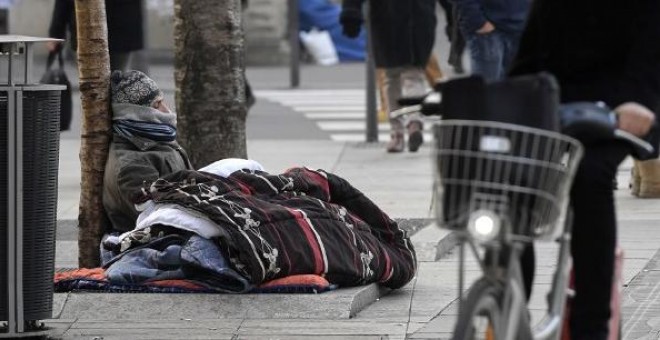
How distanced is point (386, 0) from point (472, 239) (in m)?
8.42

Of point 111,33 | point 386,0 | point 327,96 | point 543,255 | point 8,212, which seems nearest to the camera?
point 8,212

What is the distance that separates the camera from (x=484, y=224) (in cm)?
387

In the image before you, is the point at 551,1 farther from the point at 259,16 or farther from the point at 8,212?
the point at 259,16

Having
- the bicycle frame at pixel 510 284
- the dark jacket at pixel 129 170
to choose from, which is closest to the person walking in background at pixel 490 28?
the dark jacket at pixel 129 170

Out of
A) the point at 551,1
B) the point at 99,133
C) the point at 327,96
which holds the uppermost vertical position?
the point at 551,1

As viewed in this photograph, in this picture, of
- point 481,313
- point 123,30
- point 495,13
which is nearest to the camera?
point 481,313

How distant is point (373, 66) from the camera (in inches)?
506

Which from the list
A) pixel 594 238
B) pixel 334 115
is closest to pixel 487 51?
pixel 334 115

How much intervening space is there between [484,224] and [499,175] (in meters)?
0.12

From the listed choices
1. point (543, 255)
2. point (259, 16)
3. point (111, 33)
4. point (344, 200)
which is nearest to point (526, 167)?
point (344, 200)

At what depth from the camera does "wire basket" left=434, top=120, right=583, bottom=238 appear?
152 inches

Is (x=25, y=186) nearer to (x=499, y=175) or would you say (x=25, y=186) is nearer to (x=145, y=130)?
(x=145, y=130)

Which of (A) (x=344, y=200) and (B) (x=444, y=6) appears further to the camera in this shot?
(B) (x=444, y=6)

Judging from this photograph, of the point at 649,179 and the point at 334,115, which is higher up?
the point at 649,179
